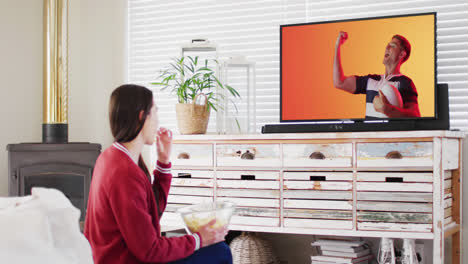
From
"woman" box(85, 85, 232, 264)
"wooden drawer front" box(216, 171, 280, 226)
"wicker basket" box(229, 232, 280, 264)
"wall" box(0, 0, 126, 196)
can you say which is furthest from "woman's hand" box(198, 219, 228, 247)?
"wall" box(0, 0, 126, 196)

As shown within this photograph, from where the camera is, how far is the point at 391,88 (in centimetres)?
272

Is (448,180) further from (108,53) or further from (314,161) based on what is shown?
(108,53)

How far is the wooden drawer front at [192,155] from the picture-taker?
2.79 meters

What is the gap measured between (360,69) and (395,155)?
63cm

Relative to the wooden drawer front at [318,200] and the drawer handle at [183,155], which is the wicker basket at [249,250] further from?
the drawer handle at [183,155]

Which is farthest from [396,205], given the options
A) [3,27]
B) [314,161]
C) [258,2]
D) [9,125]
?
[3,27]

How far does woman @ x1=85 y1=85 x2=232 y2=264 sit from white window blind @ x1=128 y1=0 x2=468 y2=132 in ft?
5.77

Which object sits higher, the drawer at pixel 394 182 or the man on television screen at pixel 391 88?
the man on television screen at pixel 391 88

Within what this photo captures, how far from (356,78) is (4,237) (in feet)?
7.89

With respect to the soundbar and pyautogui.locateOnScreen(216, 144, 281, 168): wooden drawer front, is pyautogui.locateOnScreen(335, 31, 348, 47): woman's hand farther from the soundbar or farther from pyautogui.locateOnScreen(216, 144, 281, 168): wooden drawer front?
pyautogui.locateOnScreen(216, 144, 281, 168): wooden drawer front

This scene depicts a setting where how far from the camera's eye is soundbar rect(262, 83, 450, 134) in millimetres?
2527

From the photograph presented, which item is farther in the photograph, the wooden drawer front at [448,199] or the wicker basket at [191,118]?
the wicker basket at [191,118]

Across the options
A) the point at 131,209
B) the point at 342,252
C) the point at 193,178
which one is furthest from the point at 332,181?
the point at 131,209

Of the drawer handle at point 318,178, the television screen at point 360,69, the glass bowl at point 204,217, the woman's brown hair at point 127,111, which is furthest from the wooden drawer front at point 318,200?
the woman's brown hair at point 127,111
